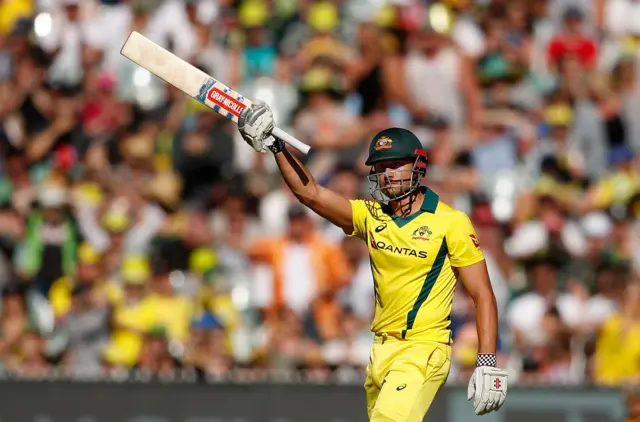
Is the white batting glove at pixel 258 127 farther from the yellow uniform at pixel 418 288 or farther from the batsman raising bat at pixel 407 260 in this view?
the yellow uniform at pixel 418 288

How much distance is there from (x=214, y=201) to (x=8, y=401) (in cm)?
339

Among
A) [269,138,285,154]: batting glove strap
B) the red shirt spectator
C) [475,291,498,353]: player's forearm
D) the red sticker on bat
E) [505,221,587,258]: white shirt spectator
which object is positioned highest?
the red shirt spectator

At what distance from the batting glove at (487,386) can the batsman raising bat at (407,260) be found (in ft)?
0.25

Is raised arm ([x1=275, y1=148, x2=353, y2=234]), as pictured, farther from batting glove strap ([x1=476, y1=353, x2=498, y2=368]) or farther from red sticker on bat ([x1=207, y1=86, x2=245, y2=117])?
batting glove strap ([x1=476, y1=353, x2=498, y2=368])

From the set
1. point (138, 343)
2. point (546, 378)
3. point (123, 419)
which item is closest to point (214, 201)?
point (138, 343)

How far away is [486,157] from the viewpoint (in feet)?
45.5

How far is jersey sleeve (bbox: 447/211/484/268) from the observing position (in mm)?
7234

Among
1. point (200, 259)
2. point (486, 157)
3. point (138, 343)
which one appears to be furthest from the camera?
point (486, 157)

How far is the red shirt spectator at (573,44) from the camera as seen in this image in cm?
1534

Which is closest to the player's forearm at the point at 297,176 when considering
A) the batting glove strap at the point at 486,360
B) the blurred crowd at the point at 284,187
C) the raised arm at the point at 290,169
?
the raised arm at the point at 290,169

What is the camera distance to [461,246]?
723 cm

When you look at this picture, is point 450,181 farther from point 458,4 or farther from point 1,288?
point 1,288

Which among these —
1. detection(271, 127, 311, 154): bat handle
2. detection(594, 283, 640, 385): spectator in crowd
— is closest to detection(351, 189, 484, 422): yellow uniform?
detection(271, 127, 311, 154): bat handle

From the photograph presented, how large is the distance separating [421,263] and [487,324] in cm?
50
